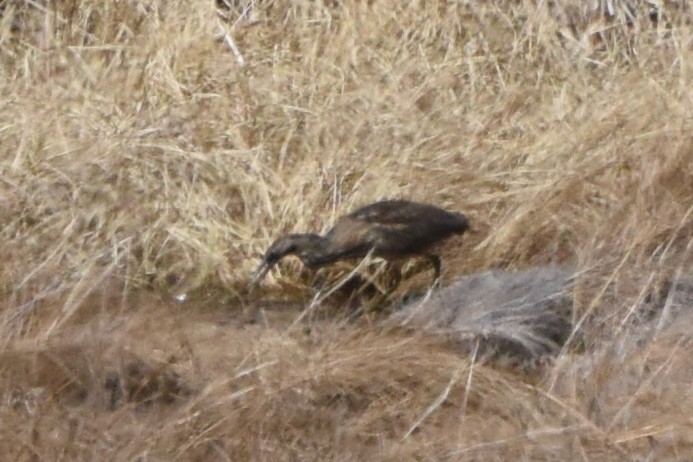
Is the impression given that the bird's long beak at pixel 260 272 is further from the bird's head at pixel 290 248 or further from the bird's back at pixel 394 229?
the bird's back at pixel 394 229

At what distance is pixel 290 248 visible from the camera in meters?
7.38

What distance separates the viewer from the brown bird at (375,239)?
7359 mm

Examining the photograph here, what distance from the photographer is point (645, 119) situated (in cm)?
810

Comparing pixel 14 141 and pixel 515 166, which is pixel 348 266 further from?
pixel 14 141

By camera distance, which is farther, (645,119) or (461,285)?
(645,119)

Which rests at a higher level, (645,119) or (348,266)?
(645,119)

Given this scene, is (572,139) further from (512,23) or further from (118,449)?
(118,449)

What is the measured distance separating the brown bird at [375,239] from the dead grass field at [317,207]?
0.22m

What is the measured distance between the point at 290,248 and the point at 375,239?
37 centimetres

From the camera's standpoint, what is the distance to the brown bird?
7.36 meters

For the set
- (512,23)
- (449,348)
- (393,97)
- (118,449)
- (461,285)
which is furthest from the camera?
(512,23)

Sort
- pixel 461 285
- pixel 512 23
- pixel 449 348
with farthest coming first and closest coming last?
pixel 512 23, pixel 461 285, pixel 449 348

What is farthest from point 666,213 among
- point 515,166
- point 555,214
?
point 515,166

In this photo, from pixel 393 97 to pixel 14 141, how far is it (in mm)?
1945
